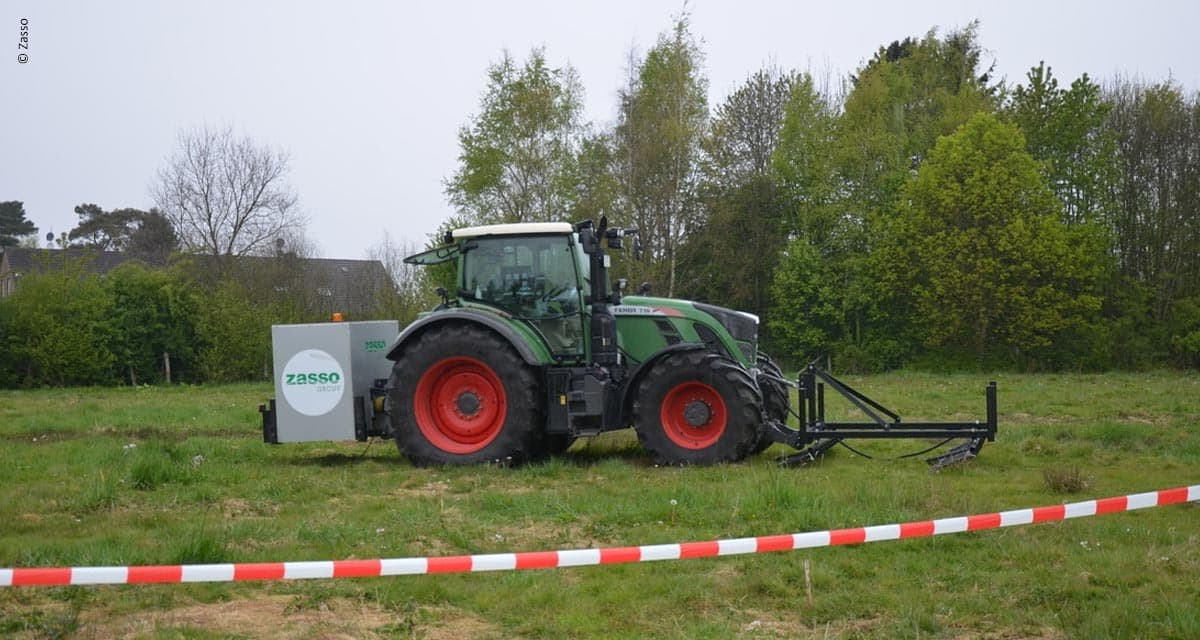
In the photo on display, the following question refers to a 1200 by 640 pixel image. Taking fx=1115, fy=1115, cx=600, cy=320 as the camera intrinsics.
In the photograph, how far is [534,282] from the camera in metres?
11.3

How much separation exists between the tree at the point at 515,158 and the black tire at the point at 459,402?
21871 mm

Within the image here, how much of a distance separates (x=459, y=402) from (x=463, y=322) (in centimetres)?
82

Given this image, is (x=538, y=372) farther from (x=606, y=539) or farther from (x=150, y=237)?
(x=150, y=237)

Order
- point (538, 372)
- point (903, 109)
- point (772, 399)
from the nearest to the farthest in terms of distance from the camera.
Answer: point (538, 372)
point (772, 399)
point (903, 109)

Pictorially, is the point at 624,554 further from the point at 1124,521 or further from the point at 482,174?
the point at 482,174

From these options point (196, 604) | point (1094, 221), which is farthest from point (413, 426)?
point (1094, 221)

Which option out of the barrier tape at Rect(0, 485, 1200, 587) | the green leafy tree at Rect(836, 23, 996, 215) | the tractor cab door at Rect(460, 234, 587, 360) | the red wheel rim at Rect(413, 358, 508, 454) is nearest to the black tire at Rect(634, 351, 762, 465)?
the tractor cab door at Rect(460, 234, 587, 360)

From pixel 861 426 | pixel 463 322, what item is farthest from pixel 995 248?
pixel 463 322

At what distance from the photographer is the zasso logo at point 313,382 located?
1136 centimetres

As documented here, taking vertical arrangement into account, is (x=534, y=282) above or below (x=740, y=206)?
below

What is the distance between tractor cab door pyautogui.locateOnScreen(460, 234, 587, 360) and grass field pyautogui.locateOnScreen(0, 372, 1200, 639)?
4.33 feet

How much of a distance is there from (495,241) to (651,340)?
1.90m

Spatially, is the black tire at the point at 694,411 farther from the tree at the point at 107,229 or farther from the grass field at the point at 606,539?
the tree at the point at 107,229

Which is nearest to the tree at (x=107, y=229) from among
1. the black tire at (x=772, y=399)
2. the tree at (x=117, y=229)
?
the tree at (x=117, y=229)
